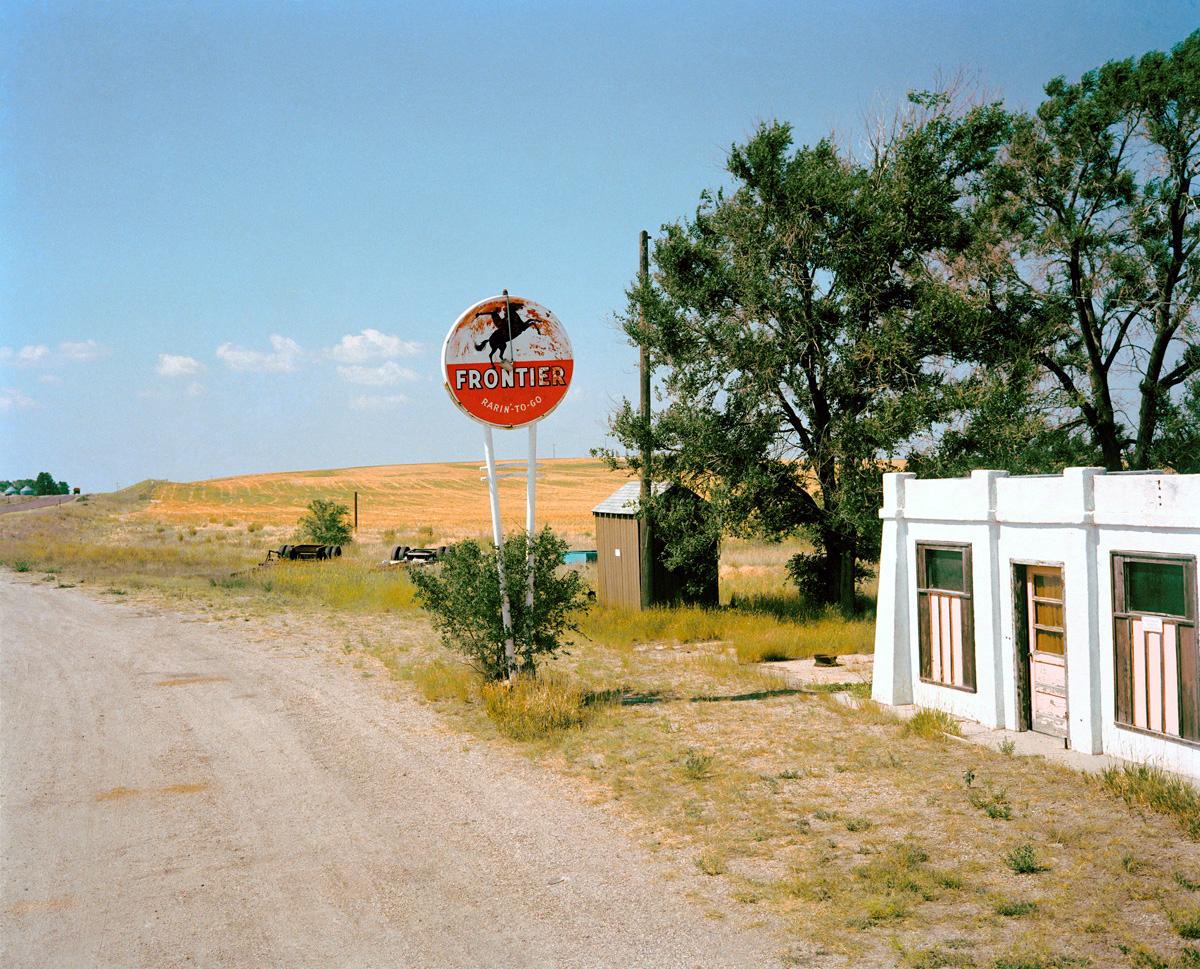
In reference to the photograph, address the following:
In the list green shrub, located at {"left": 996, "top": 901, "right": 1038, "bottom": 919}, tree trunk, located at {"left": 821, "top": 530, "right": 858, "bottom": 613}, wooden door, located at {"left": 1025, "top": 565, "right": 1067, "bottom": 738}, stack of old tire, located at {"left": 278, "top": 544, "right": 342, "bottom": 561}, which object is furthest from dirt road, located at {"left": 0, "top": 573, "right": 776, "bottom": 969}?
stack of old tire, located at {"left": 278, "top": 544, "right": 342, "bottom": 561}

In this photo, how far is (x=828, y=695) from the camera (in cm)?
1347

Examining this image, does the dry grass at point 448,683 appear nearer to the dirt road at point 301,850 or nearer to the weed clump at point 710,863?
the dirt road at point 301,850

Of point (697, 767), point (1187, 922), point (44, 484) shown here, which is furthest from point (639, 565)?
point (44, 484)

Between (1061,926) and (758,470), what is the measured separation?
1431 centimetres

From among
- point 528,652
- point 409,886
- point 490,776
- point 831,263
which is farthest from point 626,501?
point 409,886

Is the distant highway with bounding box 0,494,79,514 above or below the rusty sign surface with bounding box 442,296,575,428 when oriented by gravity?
below

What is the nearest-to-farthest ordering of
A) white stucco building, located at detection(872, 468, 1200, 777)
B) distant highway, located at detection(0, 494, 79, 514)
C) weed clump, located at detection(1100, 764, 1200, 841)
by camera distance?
weed clump, located at detection(1100, 764, 1200, 841) < white stucco building, located at detection(872, 468, 1200, 777) < distant highway, located at detection(0, 494, 79, 514)

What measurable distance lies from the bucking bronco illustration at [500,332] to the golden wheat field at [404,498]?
37140 mm

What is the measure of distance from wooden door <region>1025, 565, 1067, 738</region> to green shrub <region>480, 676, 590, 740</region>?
5.04 meters

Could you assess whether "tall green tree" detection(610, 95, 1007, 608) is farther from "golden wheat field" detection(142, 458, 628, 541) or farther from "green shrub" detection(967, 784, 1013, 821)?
"golden wheat field" detection(142, 458, 628, 541)

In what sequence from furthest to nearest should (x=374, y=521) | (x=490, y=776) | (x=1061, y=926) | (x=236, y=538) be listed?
(x=374, y=521)
(x=236, y=538)
(x=490, y=776)
(x=1061, y=926)

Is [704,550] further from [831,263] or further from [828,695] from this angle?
[828,695]

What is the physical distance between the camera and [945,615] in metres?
11.9

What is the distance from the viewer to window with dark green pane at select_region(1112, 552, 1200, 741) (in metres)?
8.88
